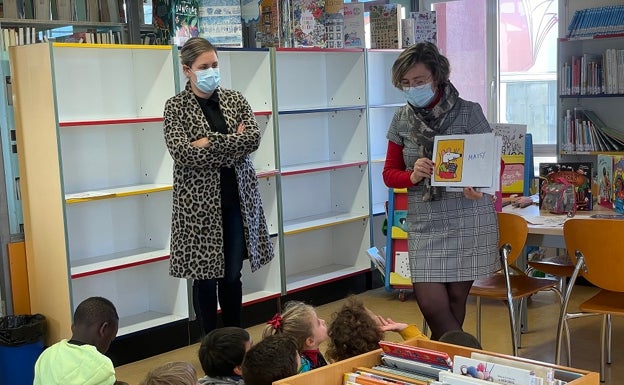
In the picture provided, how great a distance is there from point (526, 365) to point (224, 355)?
986 mm

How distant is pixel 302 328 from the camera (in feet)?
9.12

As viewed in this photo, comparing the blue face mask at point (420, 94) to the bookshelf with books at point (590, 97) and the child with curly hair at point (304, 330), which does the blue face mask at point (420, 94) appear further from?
the bookshelf with books at point (590, 97)

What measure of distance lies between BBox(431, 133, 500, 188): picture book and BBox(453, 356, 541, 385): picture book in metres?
1.07

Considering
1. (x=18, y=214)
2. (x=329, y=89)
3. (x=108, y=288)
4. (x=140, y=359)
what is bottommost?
(x=140, y=359)

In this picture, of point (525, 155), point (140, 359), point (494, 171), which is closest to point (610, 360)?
point (525, 155)

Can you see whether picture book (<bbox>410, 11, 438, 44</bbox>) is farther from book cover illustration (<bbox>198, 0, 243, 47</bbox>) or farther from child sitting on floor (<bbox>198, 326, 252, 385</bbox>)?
child sitting on floor (<bbox>198, 326, 252, 385</bbox>)

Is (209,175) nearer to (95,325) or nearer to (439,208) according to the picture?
(95,325)

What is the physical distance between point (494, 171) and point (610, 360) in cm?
163

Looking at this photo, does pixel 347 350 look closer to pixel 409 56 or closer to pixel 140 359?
pixel 409 56

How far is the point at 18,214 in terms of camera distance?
14.7 feet

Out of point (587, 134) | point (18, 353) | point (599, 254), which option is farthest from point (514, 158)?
point (18, 353)

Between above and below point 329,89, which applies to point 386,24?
above

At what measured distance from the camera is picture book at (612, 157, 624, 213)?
376cm

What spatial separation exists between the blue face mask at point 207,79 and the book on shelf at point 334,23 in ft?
6.13
